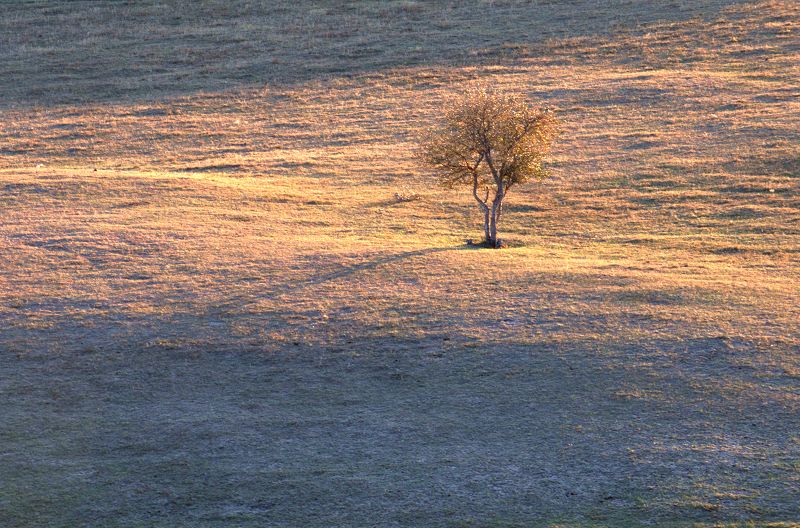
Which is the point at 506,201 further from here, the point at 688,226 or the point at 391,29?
the point at 391,29

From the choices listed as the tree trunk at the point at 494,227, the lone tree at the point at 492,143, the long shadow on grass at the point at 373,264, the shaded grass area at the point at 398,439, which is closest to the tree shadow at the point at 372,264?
the long shadow on grass at the point at 373,264

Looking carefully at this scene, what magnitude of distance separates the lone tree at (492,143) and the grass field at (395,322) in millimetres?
1513

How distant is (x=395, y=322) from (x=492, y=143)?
6397 millimetres

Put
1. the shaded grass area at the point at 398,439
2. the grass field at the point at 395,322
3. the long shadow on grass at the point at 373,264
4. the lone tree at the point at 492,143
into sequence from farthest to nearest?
1. the lone tree at the point at 492,143
2. the long shadow on grass at the point at 373,264
3. the grass field at the point at 395,322
4. the shaded grass area at the point at 398,439

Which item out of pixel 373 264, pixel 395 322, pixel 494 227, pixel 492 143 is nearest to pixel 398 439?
pixel 395 322

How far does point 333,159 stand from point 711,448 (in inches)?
779

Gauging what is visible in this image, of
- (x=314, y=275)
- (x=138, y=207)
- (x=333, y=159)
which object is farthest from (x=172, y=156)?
(x=314, y=275)

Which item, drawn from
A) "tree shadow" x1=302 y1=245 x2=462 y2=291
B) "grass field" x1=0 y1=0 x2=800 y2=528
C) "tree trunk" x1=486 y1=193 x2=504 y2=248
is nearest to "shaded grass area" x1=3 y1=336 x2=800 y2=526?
"grass field" x1=0 y1=0 x2=800 y2=528

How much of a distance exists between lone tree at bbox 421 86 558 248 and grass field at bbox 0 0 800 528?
1.51 m

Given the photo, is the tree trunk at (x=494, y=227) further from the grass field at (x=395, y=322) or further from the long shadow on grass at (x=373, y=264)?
the grass field at (x=395, y=322)

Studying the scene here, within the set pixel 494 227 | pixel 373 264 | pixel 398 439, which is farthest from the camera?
pixel 494 227

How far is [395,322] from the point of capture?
1443 centimetres

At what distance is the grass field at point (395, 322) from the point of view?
1004 cm

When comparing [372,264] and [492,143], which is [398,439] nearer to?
[372,264]
